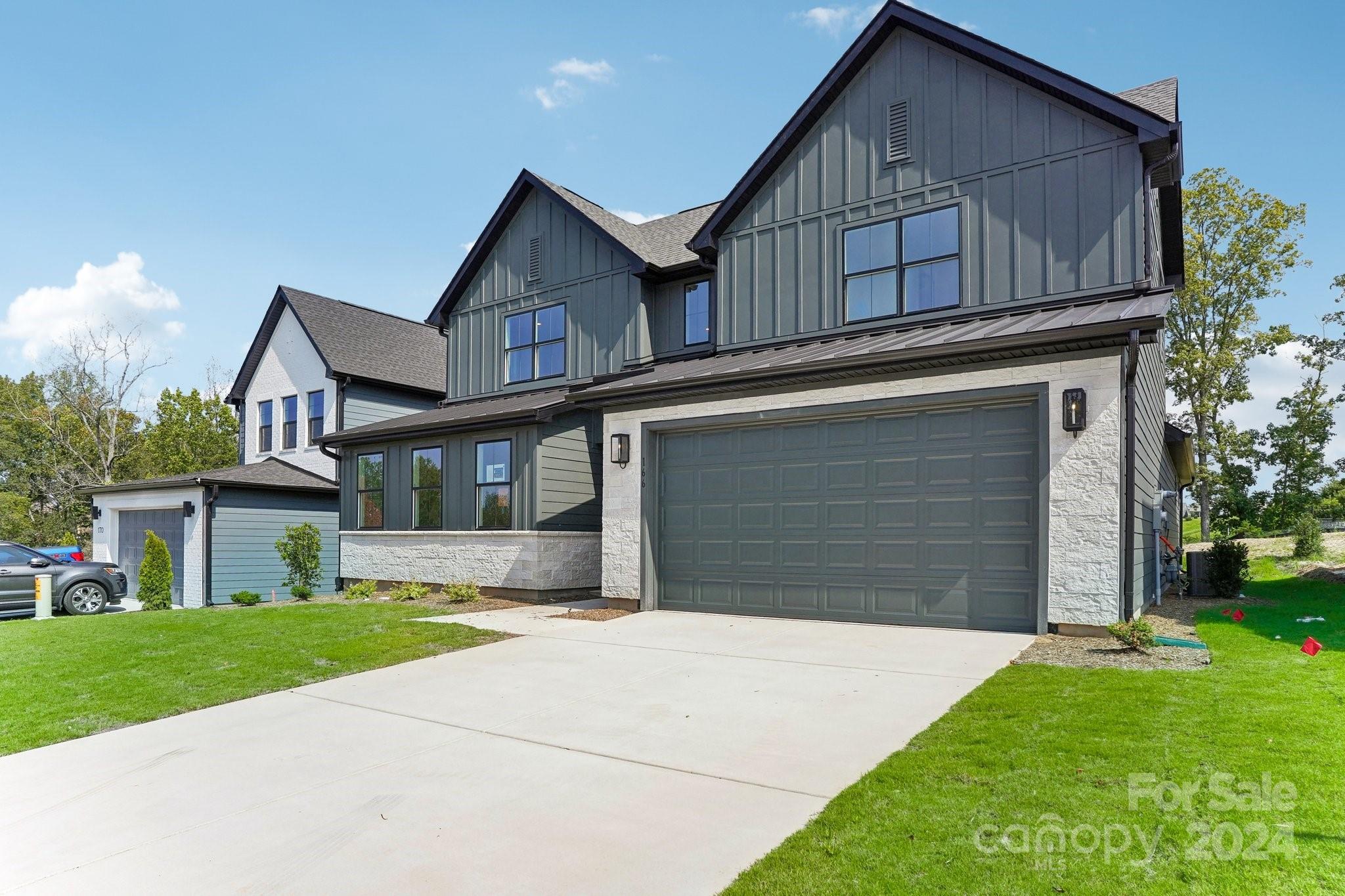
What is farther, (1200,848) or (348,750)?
(348,750)

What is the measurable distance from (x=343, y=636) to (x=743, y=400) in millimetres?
6233

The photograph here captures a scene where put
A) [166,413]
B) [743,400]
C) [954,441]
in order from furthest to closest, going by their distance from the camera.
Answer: [166,413]
[743,400]
[954,441]

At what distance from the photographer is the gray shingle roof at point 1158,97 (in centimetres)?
1171

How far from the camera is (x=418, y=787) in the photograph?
191 inches

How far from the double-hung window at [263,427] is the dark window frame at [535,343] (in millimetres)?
9637

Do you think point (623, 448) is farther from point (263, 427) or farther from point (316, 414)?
point (263, 427)

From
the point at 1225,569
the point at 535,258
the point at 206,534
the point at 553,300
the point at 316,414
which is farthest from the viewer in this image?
the point at 316,414

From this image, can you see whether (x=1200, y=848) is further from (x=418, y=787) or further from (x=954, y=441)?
(x=954, y=441)

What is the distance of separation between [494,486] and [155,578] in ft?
25.1

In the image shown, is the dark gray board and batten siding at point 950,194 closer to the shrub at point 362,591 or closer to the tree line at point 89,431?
the shrub at point 362,591

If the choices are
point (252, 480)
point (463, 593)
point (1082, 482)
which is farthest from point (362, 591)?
point (1082, 482)

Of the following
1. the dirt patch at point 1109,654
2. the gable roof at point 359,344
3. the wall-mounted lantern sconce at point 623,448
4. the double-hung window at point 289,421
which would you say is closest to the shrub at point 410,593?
the wall-mounted lantern sconce at point 623,448

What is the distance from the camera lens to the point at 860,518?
10.5 m

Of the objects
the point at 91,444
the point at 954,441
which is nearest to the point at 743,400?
the point at 954,441
